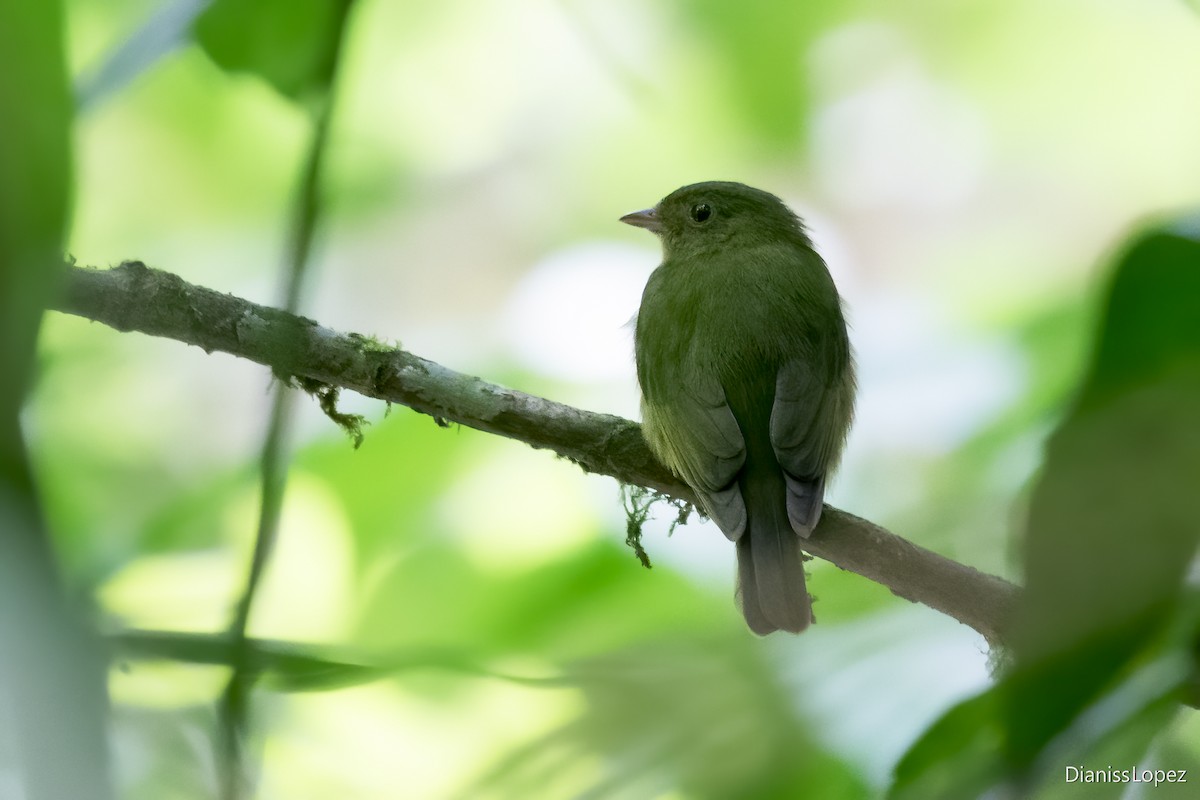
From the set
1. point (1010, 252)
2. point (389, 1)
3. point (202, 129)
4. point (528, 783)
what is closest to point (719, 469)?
point (1010, 252)

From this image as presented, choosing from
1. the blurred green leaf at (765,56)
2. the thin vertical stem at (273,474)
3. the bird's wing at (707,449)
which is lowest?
the thin vertical stem at (273,474)

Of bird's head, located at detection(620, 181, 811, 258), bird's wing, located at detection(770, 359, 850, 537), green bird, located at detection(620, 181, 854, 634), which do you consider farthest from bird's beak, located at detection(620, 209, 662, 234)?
bird's wing, located at detection(770, 359, 850, 537)

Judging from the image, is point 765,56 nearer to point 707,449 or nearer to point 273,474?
point 707,449

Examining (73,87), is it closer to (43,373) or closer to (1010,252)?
(43,373)

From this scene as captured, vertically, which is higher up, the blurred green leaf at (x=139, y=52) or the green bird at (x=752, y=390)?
the green bird at (x=752, y=390)

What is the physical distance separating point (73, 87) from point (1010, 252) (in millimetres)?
2247

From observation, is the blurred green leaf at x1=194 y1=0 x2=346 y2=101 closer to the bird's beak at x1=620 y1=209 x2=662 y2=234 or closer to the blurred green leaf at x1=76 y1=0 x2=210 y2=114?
the blurred green leaf at x1=76 y1=0 x2=210 y2=114

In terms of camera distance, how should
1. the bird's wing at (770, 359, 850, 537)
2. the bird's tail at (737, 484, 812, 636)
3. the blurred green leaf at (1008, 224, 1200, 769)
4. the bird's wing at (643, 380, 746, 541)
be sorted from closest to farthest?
the blurred green leaf at (1008, 224, 1200, 769), the bird's tail at (737, 484, 812, 636), the bird's wing at (770, 359, 850, 537), the bird's wing at (643, 380, 746, 541)

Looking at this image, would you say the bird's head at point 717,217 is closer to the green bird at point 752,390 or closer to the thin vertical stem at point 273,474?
the green bird at point 752,390

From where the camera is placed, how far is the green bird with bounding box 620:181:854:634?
2402mm

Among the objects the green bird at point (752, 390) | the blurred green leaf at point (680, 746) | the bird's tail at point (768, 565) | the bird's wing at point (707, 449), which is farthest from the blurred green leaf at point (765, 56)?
the blurred green leaf at point (680, 746)

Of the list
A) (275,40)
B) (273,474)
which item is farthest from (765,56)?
(273,474)

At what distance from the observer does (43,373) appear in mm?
583

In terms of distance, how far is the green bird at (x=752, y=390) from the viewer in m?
2.40
